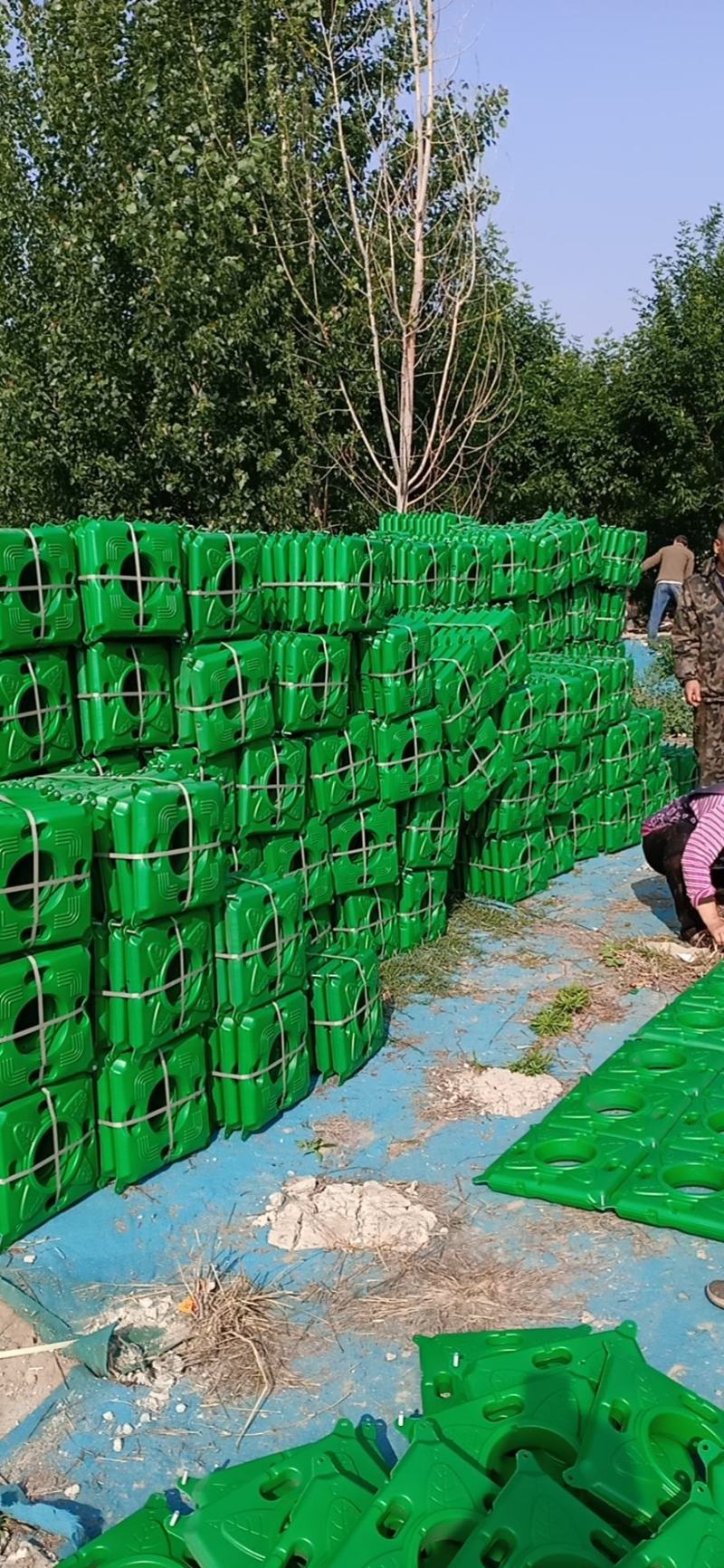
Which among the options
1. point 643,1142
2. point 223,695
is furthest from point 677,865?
point 223,695

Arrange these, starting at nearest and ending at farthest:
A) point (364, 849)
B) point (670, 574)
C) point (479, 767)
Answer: point (364, 849)
point (479, 767)
point (670, 574)

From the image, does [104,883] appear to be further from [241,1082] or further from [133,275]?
[133,275]

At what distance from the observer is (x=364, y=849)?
6715mm

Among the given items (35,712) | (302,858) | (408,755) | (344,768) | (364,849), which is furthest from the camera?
(408,755)

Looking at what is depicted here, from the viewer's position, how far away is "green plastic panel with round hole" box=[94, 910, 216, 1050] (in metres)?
4.57

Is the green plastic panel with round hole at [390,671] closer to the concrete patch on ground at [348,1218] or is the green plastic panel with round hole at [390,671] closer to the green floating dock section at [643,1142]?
Result: the green floating dock section at [643,1142]

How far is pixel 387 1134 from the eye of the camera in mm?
5219

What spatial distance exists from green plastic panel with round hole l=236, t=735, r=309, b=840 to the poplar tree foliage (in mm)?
10161

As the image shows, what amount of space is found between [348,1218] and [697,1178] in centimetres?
127

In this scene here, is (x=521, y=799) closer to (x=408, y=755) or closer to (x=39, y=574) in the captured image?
(x=408, y=755)

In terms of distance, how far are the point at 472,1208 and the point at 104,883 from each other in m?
1.77

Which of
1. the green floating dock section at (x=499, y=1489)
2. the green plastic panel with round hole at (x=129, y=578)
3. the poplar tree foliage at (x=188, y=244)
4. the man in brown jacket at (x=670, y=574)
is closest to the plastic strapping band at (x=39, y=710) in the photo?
the green plastic panel with round hole at (x=129, y=578)

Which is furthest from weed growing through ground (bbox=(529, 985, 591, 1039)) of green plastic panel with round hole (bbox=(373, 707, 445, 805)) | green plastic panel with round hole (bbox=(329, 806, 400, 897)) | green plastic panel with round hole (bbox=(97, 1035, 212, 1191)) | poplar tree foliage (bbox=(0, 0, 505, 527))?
poplar tree foliage (bbox=(0, 0, 505, 527))

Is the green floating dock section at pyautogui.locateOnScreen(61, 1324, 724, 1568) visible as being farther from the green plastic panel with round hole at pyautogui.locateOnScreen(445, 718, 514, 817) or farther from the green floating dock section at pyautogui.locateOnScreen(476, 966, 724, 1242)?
the green plastic panel with round hole at pyautogui.locateOnScreen(445, 718, 514, 817)
